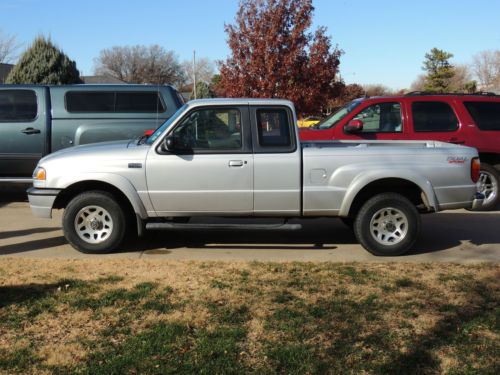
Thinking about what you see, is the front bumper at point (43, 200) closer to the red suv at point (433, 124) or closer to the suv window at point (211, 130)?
the suv window at point (211, 130)

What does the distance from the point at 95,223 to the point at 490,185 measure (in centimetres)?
688

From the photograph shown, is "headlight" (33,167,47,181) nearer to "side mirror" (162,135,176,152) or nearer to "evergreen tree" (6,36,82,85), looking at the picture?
"side mirror" (162,135,176,152)

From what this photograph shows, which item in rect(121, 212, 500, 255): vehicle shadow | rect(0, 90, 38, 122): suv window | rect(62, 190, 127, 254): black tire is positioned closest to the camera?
rect(62, 190, 127, 254): black tire

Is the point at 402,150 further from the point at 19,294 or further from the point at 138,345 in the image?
the point at 19,294

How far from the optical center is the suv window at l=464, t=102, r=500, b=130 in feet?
30.9

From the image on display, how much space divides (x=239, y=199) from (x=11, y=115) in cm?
504

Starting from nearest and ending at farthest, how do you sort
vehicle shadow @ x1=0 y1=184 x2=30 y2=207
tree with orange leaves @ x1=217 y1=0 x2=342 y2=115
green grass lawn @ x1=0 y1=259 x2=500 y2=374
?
1. green grass lawn @ x1=0 y1=259 x2=500 y2=374
2. vehicle shadow @ x1=0 y1=184 x2=30 y2=207
3. tree with orange leaves @ x1=217 y1=0 x2=342 y2=115

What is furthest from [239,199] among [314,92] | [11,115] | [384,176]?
[314,92]

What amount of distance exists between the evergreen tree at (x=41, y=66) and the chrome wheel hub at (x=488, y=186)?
22.0 m

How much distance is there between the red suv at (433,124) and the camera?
924 centimetres

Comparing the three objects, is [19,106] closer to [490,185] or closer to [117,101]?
[117,101]

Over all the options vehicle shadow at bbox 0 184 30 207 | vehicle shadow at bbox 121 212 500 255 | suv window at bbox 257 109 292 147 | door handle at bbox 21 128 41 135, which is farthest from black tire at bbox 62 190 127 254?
vehicle shadow at bbox 0 184 30 207

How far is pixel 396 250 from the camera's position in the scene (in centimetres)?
634

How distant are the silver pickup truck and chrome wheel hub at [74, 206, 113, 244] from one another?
0.04ft
